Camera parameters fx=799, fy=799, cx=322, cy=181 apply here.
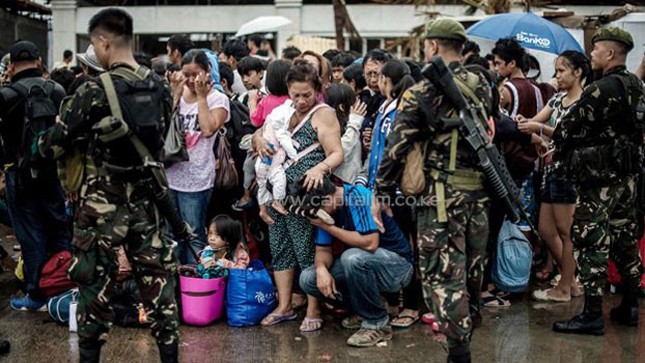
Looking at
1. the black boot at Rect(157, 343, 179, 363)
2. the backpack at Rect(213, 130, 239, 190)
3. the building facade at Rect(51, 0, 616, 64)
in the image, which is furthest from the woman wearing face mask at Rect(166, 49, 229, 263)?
the building facade at Rect(51, 0, 616, 64)

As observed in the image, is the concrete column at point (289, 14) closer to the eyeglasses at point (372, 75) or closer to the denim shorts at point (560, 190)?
the eyeglasses at point (372, 75)

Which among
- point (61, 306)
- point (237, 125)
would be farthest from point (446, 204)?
point (61, 306)

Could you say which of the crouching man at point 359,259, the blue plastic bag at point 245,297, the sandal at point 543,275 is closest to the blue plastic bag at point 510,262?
the sandal at point 543,275

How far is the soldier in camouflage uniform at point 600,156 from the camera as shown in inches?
223

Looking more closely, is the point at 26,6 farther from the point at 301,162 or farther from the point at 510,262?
the point at 510,262

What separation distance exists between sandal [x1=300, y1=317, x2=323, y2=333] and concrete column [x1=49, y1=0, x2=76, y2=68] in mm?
18307

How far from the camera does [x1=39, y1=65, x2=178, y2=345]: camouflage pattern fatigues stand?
4.35 meters

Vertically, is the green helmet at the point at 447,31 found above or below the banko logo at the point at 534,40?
below

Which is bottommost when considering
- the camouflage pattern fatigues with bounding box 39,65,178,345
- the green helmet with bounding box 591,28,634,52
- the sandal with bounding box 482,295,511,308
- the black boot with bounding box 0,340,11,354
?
the black boot with bounding box 0,340,11,354

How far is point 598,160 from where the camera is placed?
567 centimetres

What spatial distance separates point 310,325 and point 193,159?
160cm

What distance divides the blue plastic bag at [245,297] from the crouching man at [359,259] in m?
0.42

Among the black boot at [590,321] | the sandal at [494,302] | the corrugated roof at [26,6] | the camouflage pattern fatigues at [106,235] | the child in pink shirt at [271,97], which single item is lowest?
the sandal at [494,302]

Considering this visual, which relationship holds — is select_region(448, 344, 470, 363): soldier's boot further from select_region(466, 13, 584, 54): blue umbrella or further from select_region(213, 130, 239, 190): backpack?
select_region(466, 13, 584, 54): blue umbrella
